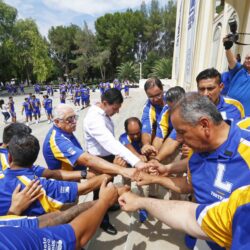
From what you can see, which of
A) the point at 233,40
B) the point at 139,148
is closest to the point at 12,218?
the point at 139,148

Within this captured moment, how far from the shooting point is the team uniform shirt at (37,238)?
119cm

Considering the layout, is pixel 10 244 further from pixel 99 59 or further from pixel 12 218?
pixel 99 59

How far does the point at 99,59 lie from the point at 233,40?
160 ft

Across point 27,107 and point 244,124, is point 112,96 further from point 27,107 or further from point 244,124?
point 27,107

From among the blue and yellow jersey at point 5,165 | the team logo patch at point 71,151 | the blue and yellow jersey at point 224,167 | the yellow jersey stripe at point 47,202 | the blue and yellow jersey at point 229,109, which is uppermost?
the blue and yellow jersey at point 229,109

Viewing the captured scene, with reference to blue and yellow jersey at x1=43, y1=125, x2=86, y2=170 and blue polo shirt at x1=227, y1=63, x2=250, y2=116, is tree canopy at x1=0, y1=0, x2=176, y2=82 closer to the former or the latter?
blue polo shirt at x1=227, y1=63, x2=250, y2=116

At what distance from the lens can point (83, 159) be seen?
9.51 feet

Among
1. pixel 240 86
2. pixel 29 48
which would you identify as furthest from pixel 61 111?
pixel 29 48

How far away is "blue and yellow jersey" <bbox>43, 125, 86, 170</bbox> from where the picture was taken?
288 centimetres

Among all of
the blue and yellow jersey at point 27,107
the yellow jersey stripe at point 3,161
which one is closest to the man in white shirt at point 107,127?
the yellow jersey stripe at point 3,161

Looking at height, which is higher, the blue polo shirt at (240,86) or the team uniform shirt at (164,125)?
the blue polo shirt at (240,86)

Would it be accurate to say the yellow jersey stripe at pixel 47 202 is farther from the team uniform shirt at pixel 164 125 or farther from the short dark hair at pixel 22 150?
the team uniform shirt at pixel 164 125

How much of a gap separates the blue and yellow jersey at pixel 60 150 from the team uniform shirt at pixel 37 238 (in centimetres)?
139

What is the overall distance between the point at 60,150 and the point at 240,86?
2890mm
